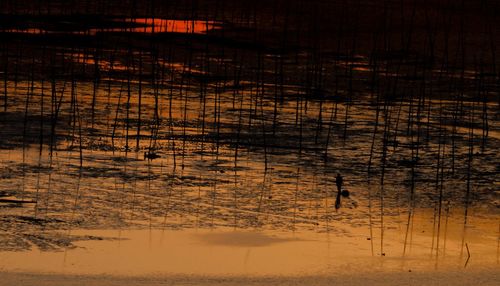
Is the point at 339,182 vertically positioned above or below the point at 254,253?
above

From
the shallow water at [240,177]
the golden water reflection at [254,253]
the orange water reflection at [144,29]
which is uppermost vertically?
the orange water reflection at [144,29]

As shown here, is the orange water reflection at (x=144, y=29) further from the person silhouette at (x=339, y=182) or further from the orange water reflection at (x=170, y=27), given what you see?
the person silhouette at (x=339, y=182)

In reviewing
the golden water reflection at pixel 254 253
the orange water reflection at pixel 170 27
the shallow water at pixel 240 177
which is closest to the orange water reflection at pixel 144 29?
the orange water reflection at pixel 170 27

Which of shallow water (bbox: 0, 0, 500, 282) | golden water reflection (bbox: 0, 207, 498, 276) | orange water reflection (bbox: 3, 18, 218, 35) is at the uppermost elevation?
orange water reflection (bbox: 3, 18, 218, 35)

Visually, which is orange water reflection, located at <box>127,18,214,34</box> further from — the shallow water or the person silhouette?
the person silhouette

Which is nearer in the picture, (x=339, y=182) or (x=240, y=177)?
(x=339, y=182)

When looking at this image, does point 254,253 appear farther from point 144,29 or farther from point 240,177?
point 144,29

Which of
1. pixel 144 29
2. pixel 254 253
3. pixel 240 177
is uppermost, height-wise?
pixel 144 29

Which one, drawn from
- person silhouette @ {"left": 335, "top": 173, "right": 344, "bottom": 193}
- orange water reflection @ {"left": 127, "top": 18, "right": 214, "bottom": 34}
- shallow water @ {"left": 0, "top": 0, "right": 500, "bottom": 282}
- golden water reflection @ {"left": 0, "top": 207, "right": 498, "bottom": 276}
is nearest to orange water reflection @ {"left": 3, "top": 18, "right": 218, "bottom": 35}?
orange water reflection @ {"left": 127, "top": 18, "right": 214, "bottom": 34}

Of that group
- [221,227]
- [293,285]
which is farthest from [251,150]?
[293,285]

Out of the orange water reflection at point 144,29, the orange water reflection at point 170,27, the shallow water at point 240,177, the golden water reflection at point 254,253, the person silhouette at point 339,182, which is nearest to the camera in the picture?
the golden water reflection at point 254,253

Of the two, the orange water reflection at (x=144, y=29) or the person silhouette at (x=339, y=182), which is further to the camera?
the orange water reflection at (x=144, y=29)

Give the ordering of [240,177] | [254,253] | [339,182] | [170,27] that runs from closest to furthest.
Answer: [254,253] → [339,182] → [240,177] → [170,27]

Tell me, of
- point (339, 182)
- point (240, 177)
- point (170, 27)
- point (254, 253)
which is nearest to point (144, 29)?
point (170, 27)
